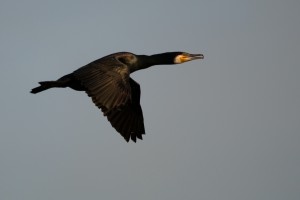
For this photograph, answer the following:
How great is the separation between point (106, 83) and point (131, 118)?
358 cm

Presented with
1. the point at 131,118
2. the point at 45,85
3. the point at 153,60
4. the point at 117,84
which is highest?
the point at 153,60

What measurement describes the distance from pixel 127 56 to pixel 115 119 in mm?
1749

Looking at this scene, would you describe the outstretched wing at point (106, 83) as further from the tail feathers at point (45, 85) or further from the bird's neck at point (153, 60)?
the bird's neck at point (153, 60)

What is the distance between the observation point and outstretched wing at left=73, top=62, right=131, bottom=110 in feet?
70.4

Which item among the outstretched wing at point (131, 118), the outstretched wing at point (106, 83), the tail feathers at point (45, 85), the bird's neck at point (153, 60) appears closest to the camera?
the outstretched wing at point (106, 83)

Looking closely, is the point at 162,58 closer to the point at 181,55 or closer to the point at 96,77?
the point at 181,55

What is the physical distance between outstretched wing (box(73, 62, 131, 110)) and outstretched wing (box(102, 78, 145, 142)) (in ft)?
7.73

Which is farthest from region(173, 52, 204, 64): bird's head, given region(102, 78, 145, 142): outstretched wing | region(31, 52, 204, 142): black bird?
region(102, 78, 145, 142): outstretched wing

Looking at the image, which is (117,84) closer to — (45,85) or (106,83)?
(106,83)

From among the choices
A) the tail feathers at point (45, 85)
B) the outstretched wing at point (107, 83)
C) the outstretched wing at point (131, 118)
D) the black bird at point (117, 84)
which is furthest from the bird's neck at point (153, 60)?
the tail feathers at point (45, 85)

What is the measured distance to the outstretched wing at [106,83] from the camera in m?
21.5

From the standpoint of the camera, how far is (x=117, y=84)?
2188cm

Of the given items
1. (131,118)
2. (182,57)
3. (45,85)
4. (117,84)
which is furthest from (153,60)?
(117,84)

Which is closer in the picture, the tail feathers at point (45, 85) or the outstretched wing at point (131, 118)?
the tail feathers at point (45, 85)
